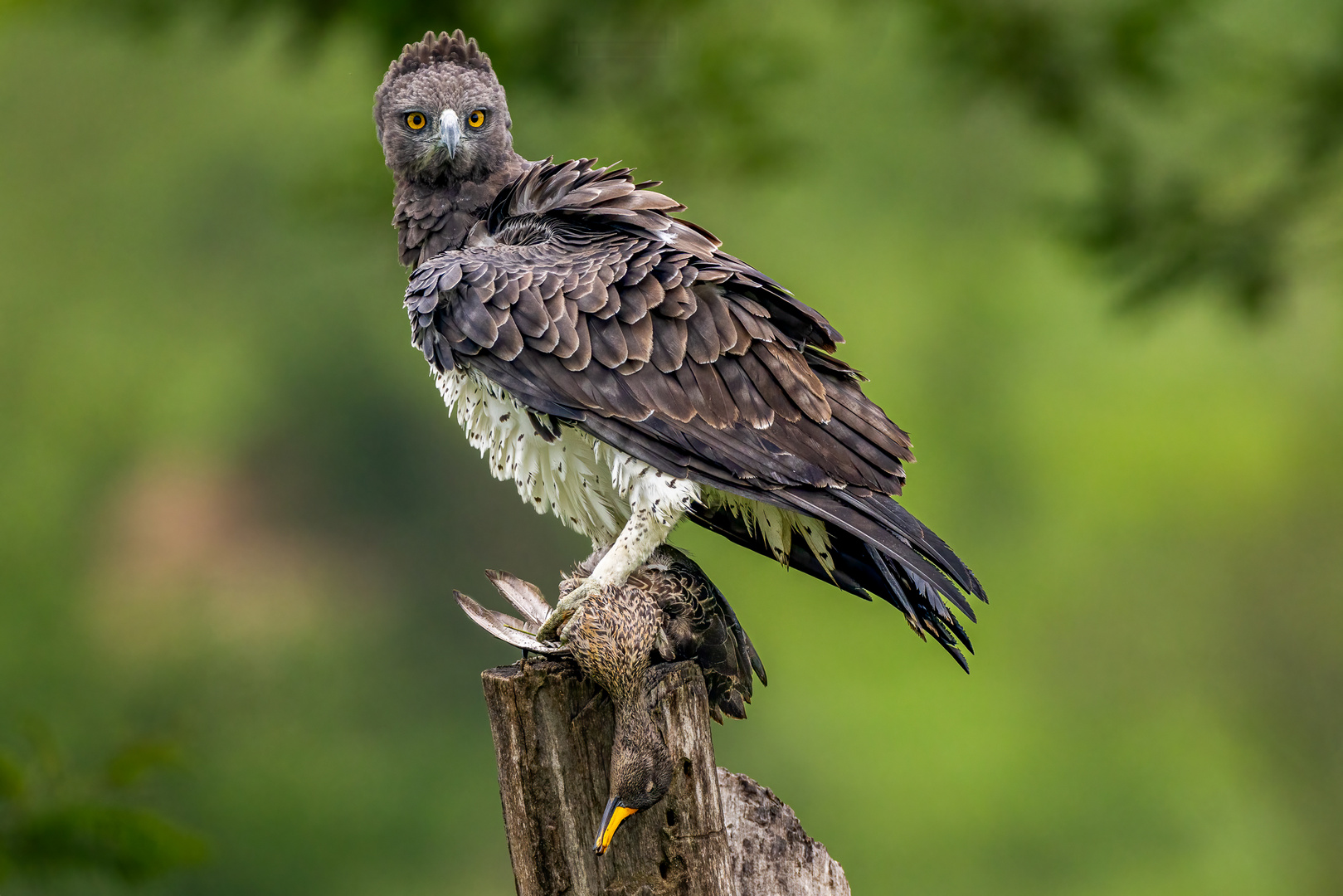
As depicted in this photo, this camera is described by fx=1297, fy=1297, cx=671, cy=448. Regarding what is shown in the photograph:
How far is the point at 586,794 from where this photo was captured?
2721 mm

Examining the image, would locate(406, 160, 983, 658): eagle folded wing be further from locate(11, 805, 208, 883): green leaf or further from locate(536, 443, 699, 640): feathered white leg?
locate(11, 805, 208, 883): green leaf

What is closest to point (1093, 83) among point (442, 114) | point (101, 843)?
point (442, 114)

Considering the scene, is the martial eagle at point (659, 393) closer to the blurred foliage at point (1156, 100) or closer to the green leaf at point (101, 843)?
the green leaf at point (101, 843)

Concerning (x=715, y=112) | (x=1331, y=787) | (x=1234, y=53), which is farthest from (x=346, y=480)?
(x=1331, y=787)

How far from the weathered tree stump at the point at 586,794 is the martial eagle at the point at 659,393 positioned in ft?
0.84

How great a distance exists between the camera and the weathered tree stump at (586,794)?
2.71m

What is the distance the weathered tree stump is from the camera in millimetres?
2705

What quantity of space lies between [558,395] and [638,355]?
0.67 feet

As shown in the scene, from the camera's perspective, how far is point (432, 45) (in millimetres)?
3512

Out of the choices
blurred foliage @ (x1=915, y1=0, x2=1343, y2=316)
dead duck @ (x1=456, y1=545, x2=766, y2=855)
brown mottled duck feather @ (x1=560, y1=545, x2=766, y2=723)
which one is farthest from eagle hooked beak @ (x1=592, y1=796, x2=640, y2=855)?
blurred foliage @ (x1=915, y1=0, x2=1343, y2=316)

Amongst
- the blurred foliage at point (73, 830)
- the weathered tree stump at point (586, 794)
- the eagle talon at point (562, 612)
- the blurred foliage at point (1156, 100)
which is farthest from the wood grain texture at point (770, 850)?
the blurred foliage at point (1156, 100)

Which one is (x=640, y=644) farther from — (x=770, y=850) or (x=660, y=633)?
(x=770, y=850)

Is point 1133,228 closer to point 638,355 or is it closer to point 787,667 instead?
point 638,355

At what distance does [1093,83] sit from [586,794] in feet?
14.4
